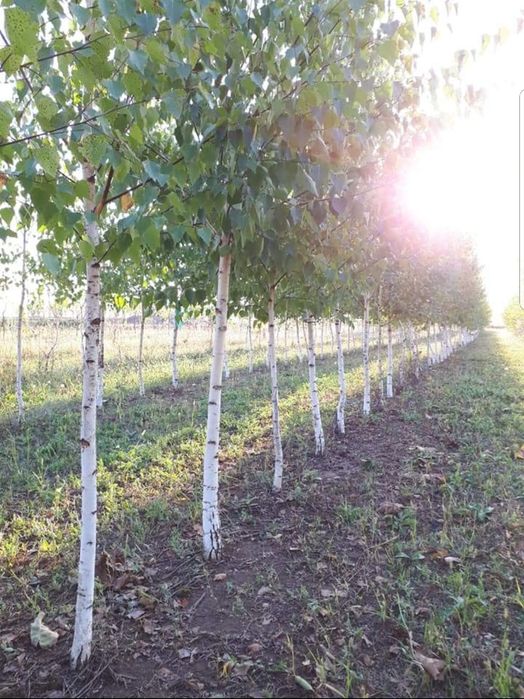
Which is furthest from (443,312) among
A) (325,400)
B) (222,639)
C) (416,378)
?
(222,639)

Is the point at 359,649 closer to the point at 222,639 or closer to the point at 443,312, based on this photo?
the point at 222,639

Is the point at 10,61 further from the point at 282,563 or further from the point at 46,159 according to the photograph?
the point at 282,563

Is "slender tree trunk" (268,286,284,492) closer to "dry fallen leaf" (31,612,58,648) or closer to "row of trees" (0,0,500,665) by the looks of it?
"row of trees" (0,0,500,665)

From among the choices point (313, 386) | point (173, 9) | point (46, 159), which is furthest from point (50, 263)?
point (313, 386)

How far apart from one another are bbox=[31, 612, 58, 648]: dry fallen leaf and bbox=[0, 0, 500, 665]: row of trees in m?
0.32

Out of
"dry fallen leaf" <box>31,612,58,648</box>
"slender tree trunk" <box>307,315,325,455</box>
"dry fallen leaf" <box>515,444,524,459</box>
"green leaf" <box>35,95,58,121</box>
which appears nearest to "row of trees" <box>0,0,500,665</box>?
"green leaf" <box>35,95,58,121</box>

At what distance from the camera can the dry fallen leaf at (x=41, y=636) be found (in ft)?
9.32

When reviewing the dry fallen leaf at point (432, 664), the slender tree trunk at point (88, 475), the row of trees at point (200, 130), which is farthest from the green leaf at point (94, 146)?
the dry fallen leaf at point (432, 664)

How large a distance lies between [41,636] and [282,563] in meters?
1.82

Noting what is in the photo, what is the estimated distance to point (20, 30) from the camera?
145cm

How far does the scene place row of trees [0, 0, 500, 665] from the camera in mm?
1745

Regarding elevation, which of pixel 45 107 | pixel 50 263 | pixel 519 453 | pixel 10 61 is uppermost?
pixel 10 61

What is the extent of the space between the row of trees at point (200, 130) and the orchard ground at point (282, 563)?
1.55 ft

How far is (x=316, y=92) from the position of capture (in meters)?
2.12
